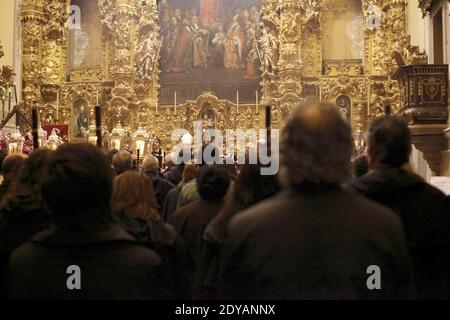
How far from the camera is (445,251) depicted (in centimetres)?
343

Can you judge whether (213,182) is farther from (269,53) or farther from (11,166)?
(269,53)

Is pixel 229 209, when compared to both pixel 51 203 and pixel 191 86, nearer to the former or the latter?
pixel 51 203

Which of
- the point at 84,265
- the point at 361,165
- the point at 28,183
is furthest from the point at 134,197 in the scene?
the point at 361,165

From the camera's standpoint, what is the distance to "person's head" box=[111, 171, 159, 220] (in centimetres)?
358

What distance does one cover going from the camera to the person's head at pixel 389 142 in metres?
3.36

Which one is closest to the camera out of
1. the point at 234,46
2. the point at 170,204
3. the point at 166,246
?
the point at 166,246

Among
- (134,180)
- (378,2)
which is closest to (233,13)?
(378,2)

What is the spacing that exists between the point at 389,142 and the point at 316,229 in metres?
1.22

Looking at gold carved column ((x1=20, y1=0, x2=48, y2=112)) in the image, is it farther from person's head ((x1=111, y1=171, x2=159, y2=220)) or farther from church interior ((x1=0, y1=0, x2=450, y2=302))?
person's head ((x1=111, y1=171, x2=159, y2=220))

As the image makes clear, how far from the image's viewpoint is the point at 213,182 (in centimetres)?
440

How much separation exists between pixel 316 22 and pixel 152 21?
217 inches

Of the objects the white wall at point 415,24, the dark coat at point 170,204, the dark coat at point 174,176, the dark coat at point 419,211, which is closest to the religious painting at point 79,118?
the white wall at point 415,24

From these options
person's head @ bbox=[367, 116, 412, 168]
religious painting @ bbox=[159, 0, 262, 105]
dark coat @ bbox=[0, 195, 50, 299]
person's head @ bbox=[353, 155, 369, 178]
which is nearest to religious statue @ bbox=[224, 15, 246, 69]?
religious painting @ bbox=[159, 0, 262, 105]
